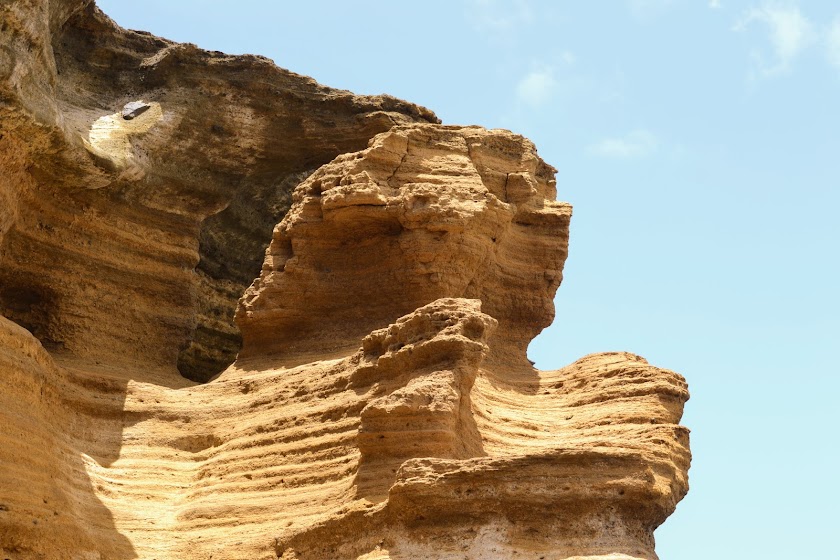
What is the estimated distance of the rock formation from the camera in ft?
57.2

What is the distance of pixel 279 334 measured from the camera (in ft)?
70.7

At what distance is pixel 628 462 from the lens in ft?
57.7

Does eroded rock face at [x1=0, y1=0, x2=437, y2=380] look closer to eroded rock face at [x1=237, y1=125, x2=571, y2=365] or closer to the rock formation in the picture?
the rock formation

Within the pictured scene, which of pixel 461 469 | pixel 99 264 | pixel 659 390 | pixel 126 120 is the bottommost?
pixel 461 469

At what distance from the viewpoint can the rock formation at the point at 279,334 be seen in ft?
57.2

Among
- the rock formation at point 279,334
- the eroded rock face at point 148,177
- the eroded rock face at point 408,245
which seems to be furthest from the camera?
the eroded rock face at point 148,177

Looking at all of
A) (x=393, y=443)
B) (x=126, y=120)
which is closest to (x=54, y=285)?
(x=126, y=120)

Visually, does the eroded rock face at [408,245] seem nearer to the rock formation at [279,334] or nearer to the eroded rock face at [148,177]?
the rock formation at [279,334]

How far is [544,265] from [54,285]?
6469 mm

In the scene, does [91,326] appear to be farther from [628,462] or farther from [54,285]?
[628,462]

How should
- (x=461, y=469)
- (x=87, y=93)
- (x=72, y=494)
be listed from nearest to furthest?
(x=461, y=469) < (x=72, y=494) < (x=87, y=93)

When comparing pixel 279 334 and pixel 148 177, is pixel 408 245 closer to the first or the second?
pixel 279 334

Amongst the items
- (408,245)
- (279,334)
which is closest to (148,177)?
(279,334)

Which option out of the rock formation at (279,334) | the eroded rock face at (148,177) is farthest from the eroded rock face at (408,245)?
the eroded rock face at (148,177)
